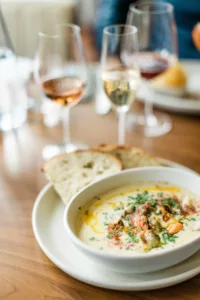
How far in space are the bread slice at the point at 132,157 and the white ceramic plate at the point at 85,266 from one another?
27 centimetres

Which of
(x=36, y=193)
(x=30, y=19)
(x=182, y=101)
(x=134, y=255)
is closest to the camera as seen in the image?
(x=134, y=255)

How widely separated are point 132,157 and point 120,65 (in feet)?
1.04

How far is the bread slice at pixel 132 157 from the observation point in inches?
52.9

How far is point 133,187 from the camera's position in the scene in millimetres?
1214

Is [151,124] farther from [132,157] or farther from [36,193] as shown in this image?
[36,193]

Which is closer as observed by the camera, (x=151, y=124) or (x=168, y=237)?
Result: (x=168, y=237)

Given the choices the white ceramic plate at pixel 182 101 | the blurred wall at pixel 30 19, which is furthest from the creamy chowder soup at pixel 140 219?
the blurred wall at pixel 30 19

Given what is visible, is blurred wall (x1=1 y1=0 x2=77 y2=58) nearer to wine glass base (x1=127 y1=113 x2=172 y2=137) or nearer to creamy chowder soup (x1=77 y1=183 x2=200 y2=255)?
wine glass base (x1=127 y1=113 x2=172 y2=137)

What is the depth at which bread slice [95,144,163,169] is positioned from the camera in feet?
4.41

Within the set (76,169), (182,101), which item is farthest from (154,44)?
(76,169)

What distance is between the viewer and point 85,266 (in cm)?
102

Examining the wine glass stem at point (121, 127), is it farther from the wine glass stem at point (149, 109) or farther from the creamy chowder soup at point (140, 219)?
the creamy chowder soup at point (140, 219)

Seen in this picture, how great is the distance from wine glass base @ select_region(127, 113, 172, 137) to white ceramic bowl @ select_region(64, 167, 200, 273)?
0.43 meters

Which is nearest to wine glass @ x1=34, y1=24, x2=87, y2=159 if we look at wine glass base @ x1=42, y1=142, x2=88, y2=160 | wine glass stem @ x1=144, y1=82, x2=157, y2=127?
wine glass base @ x1=42, y1=142, x2=88, y2=160
